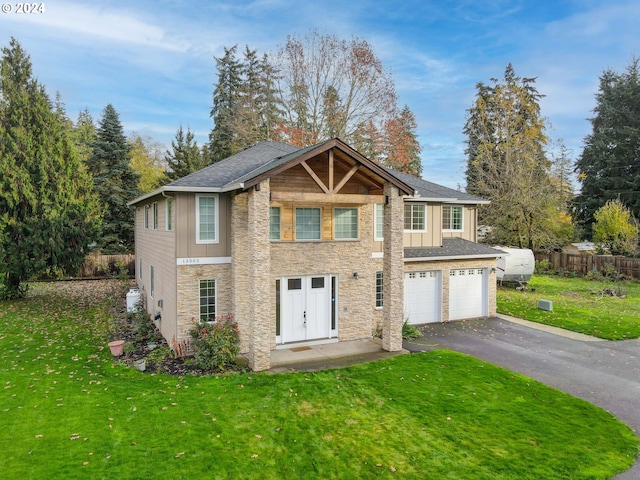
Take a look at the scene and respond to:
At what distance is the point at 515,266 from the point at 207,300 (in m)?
19.0

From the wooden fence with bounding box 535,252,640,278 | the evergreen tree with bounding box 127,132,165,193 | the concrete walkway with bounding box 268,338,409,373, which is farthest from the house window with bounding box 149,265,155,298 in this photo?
A: the wooden fence with bounding box 535,252,640,278

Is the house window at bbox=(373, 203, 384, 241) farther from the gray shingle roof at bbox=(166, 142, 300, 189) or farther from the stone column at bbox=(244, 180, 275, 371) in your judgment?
the stone column at bbox=(244, 180, 275, 371)

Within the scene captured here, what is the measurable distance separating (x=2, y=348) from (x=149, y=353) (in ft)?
15.4

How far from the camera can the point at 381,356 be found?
1136 cm

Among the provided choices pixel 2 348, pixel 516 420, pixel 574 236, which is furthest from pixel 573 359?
pixel 574 236

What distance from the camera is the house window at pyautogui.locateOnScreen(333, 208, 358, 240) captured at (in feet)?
41.8

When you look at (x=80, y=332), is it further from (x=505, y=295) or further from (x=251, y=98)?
(x=251, y=98)

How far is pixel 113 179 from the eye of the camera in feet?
97.9

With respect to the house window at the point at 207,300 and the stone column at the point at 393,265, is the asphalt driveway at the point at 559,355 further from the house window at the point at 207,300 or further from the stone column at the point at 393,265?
the house window at the point at 207,300

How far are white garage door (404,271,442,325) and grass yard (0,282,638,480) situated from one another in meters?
4.32

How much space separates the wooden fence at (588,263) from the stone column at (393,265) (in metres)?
22.7

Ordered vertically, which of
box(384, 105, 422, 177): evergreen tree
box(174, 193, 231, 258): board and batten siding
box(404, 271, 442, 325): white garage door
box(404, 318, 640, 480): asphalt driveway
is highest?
box(384, 105, 422, 177): evergreen tree

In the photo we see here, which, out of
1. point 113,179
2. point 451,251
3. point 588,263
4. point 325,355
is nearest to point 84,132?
point 113,179

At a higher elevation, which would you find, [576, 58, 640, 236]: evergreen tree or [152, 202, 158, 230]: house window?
[576, 58, 640, 236]: evergreen tree
